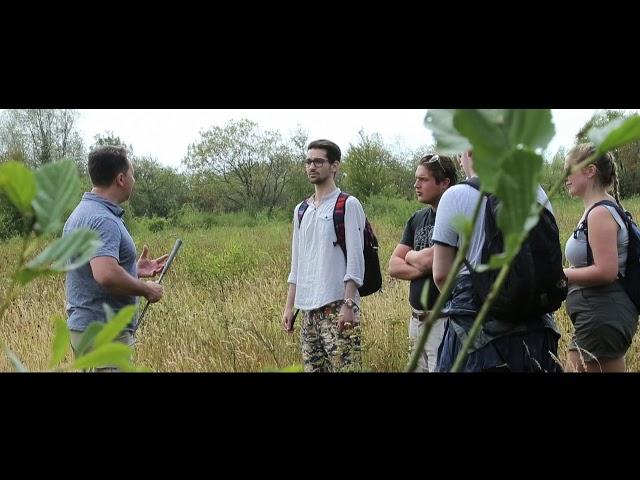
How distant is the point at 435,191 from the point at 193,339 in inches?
82.3

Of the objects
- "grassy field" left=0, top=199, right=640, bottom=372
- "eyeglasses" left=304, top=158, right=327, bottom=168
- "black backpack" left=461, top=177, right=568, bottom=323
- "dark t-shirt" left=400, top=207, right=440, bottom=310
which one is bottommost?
"grassy field" left=0, top=199, right=640, bottom=372

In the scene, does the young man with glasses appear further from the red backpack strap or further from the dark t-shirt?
the red backpack strap

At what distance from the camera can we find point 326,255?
281 cm

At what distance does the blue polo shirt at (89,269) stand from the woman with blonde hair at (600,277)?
1347 millimetres

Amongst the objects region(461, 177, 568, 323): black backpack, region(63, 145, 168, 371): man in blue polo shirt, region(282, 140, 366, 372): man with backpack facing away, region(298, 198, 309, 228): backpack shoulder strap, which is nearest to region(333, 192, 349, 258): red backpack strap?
region(282, 140, 366, 372): man with backpack facing away

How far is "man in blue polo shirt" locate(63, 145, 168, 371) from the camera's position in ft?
7.20

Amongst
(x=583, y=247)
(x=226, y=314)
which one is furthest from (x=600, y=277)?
(x=226, y=314)

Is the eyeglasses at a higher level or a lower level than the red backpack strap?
higher

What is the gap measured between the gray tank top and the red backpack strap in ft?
2.84

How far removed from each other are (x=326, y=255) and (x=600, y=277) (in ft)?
3.44

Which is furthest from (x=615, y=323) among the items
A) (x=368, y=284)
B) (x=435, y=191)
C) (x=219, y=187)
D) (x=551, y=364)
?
(x=219, y=187)

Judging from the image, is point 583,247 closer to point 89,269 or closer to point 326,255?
point 326,255

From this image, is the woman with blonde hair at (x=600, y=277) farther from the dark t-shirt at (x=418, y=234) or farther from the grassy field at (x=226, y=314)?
the grassy field at (x=226, y=314)

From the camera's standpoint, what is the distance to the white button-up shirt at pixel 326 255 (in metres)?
2.77
